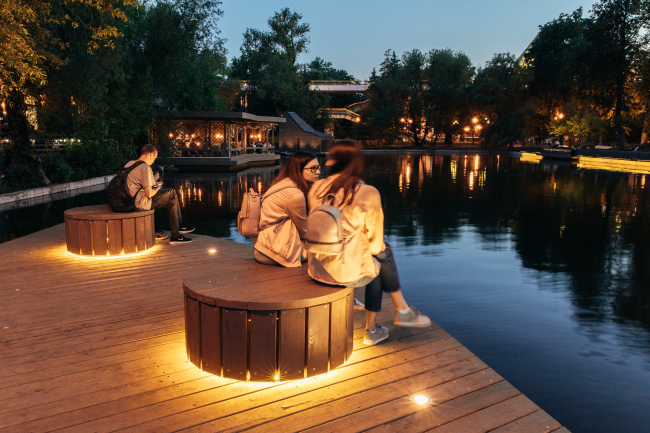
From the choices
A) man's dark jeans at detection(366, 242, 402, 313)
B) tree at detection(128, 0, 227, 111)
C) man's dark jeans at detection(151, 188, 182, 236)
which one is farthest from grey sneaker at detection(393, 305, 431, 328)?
tree at detection(128, 0, 227, 111)

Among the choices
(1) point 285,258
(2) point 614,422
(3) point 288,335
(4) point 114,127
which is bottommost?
(2) point 614,422

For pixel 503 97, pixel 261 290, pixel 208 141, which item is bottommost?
pixel 261 290

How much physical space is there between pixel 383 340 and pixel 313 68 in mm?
85707

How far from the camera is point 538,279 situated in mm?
7879

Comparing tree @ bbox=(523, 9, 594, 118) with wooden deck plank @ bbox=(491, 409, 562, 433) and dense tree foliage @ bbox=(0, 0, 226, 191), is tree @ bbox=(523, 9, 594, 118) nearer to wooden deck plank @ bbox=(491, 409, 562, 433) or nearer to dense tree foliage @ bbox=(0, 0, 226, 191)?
dense tree foliage @ bbox=(0, 0, 226, 191)

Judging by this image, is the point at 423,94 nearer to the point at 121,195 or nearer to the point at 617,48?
the point at 617,48

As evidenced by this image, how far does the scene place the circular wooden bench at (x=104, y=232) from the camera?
7.03m

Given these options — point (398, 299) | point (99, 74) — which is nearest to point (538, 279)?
point (398, 299)

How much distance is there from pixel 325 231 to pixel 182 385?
55.0 inches

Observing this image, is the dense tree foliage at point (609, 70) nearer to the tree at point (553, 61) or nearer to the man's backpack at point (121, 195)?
the tree at point (553, 61)

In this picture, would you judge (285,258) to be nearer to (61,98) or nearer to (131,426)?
(131,426)

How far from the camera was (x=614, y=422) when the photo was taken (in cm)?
384

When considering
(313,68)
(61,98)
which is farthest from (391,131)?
(61,98)

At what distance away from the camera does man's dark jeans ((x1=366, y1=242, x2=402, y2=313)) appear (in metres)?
4.26
